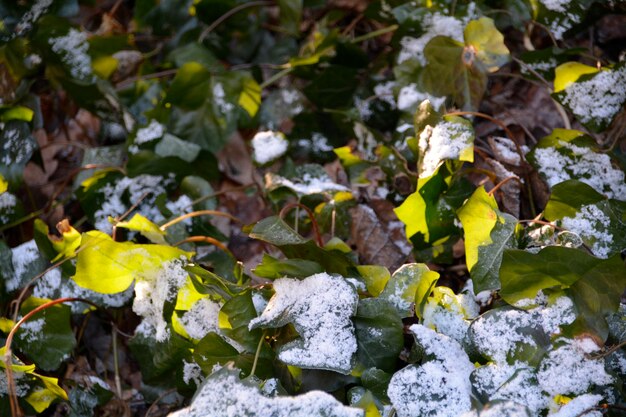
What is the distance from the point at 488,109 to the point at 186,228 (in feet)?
2.42

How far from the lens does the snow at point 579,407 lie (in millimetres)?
766

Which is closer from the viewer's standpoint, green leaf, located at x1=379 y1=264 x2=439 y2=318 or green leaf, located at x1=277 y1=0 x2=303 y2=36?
green leaf, located at x1=379 y1=264 x2=439 y2=318

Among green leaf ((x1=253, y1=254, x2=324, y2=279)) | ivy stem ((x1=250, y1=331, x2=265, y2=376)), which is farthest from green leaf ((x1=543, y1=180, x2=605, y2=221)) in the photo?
ivy stem ((x1=250, y1=331, x2=265, y2=376))

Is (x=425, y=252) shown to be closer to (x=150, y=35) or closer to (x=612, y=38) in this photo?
(x=612, y=38)

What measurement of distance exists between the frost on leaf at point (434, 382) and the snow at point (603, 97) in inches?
20.4

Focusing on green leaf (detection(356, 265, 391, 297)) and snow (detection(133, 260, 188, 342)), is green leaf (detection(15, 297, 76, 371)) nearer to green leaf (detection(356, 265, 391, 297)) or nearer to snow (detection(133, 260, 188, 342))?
snow (detection(133, 260, 188, 342))

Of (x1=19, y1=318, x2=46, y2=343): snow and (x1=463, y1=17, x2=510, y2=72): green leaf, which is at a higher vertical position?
(x1=463, y1=17, x2=510, y2=72): green leaf

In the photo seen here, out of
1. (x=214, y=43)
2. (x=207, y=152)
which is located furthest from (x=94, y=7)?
(x=207, y=152)

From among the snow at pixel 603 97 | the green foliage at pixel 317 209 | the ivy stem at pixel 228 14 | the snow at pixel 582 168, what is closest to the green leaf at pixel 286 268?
the green foliage at pixel 317 209

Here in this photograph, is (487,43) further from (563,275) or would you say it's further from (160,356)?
(160,356)

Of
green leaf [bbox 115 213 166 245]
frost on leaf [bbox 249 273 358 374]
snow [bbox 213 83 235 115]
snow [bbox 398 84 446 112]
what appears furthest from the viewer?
snow [bbox 213 83 235 115]

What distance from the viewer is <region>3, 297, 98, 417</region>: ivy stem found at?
87 cm

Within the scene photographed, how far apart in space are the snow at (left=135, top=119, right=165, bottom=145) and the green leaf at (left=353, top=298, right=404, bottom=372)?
741 millimetres

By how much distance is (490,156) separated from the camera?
1235mm
